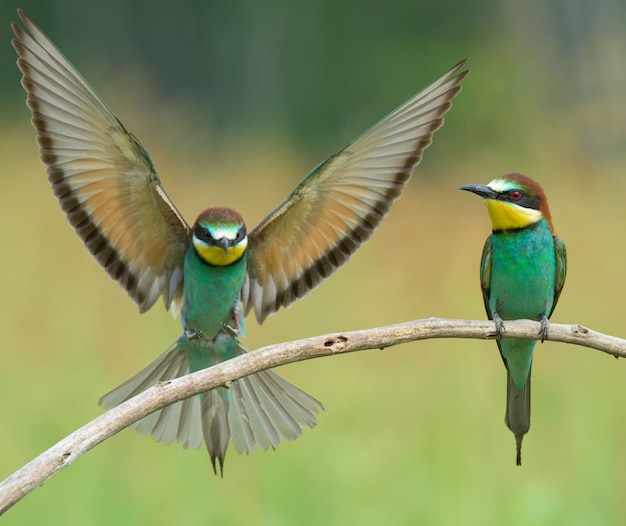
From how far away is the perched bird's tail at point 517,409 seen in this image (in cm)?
259

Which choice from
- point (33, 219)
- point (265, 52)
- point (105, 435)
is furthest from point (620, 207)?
point (265, 52)

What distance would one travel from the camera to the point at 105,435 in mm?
1754

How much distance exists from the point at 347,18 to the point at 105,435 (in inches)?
401

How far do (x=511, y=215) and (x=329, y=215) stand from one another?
456 mm

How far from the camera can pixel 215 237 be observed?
2.60 metres

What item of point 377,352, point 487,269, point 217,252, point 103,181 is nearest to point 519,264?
point 487,269

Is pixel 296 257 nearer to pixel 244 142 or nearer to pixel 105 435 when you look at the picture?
pixel 105 435

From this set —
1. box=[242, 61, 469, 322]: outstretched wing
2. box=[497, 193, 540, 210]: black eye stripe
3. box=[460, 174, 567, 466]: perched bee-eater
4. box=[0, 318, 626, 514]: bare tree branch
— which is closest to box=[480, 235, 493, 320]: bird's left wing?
box=[460, 174, 567, 466]: perched bee-eater

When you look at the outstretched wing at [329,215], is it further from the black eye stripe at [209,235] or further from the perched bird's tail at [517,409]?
the perched bird's tail at [517,409]

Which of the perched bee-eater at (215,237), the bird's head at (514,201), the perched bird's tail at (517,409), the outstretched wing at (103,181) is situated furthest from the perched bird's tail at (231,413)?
the bird's head at (514,201)

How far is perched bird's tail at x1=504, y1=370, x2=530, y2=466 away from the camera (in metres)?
2.59

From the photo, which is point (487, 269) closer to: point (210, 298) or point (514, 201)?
point (514, 201)

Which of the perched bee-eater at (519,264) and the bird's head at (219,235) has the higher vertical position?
the bird's head at (219,235)

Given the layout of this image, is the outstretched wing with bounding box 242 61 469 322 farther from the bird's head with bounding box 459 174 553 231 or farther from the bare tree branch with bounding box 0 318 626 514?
the bare tree branch with bounding box 0 318 626 514
